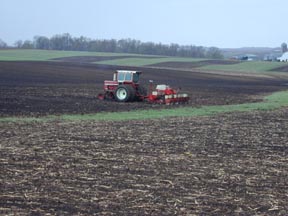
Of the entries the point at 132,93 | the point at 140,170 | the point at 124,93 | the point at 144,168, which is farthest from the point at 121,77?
the point at 140,170

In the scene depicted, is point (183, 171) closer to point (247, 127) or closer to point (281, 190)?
point (281, 190)

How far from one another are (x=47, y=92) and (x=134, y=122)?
14.8 metres

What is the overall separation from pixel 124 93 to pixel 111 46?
12442 centimetres

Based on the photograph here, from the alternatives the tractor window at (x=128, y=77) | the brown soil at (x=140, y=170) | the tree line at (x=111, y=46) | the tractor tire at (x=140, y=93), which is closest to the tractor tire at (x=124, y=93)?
the tractor tire at (x=140, y=93)

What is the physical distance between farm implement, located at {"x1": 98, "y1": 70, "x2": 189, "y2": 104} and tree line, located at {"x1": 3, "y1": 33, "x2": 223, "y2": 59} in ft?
385

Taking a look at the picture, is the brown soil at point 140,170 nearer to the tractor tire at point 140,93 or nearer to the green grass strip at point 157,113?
the green grass strip at point 157,113

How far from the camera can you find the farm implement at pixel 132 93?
102ft

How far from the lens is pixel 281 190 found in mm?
10875

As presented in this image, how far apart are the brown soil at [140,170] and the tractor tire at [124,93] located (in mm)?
10531

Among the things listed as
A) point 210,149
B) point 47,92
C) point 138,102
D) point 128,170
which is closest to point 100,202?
point 128,170

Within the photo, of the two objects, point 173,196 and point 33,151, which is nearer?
point 173,196

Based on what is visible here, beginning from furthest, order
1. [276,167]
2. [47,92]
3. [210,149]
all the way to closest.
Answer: [47,92]
[210,149]
[276,167]

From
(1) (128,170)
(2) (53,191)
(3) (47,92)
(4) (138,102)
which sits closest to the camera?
(2) (53,191)

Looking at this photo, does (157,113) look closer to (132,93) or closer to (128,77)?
(132,93)
